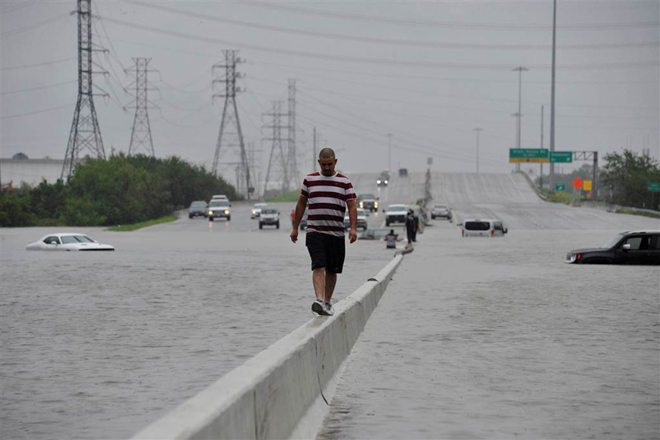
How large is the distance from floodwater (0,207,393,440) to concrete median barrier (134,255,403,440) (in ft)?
4.03

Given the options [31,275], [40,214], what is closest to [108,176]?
[40,214]

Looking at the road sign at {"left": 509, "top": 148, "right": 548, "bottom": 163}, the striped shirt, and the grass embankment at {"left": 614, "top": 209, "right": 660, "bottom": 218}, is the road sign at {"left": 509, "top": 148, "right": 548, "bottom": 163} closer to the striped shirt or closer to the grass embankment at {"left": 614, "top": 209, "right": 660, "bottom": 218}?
the grass embankment at {"left": 614, "top": 209, "right": 660, "bottom": 218}

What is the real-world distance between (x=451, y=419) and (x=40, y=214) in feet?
358

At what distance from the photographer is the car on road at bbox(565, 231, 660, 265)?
34188mm

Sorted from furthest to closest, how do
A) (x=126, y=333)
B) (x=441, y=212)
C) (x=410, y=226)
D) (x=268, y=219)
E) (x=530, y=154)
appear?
(x=530, y=154) < (x=441, y=212) < (x=268, y=219) < (x=410, y=226) < (x=126, y=333)

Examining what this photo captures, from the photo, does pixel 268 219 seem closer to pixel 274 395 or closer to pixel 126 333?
pixel 126 333

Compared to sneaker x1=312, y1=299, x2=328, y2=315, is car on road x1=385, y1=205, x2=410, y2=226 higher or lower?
higher

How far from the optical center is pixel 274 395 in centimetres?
675

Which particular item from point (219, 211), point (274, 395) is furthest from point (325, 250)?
point (219, 211)

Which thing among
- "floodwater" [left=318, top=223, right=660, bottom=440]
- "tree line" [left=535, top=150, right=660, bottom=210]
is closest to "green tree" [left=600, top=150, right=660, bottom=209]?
"tree line" [left=535, top=150, right=660, bottom=210]

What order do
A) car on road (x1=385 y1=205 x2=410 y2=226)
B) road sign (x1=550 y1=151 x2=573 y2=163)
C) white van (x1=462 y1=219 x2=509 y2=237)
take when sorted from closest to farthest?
white van (x1=462 y1=219 x2=509 y2=237) → car on road (x1=385 y1=205 x2=410 y2=226) → road sign (x1=550 y1=151 x2=573 y2=163)

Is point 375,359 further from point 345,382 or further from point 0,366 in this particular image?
point 0,366

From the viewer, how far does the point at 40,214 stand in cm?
11306

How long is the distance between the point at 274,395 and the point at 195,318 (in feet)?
A: 36.7
